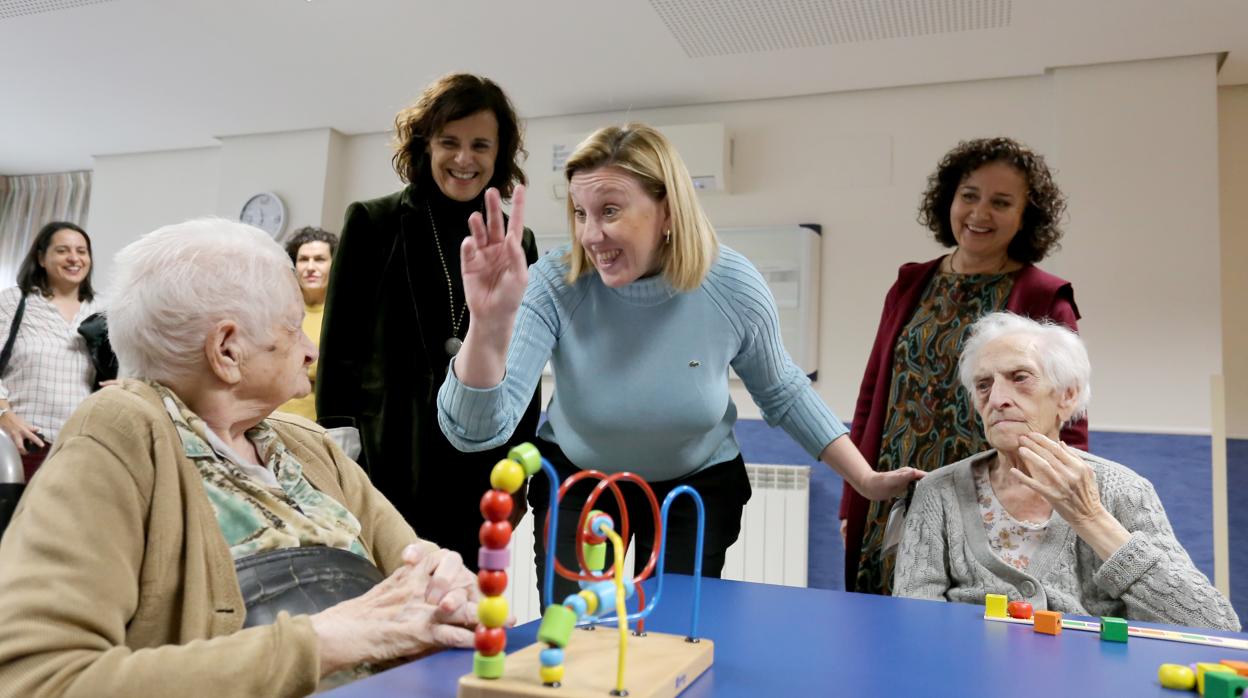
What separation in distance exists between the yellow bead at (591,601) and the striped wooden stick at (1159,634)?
28.7 inches

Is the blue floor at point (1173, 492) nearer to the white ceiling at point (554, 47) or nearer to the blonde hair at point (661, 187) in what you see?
the white ceiling at point (554, 47)

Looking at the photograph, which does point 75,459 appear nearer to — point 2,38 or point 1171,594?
point 1171,594

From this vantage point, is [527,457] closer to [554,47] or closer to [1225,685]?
[1225,685]

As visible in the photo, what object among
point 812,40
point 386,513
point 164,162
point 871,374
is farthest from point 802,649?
point 164,162

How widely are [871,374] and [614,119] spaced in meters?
2.79

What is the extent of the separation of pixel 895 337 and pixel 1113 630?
4.21 feet

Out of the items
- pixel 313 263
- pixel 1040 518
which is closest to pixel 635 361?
pixel 1040 518

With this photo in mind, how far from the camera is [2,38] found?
4352 mm

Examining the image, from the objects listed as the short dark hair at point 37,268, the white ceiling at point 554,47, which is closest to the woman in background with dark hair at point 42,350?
the short dark hair at point 37,268

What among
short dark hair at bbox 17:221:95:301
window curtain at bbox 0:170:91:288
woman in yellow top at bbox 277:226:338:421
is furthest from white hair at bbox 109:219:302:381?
window curtain at bbox 0:170:91:288

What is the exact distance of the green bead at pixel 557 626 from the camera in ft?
2.39

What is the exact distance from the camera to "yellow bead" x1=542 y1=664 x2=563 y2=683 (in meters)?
0.73

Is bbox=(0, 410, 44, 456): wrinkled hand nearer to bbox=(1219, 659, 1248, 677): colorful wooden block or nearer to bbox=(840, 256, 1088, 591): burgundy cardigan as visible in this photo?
bbox=(840, 256, 1088, 591): burgundy cardigan

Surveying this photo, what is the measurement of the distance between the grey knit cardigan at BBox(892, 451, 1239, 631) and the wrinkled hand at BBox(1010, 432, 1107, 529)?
0.26ft
